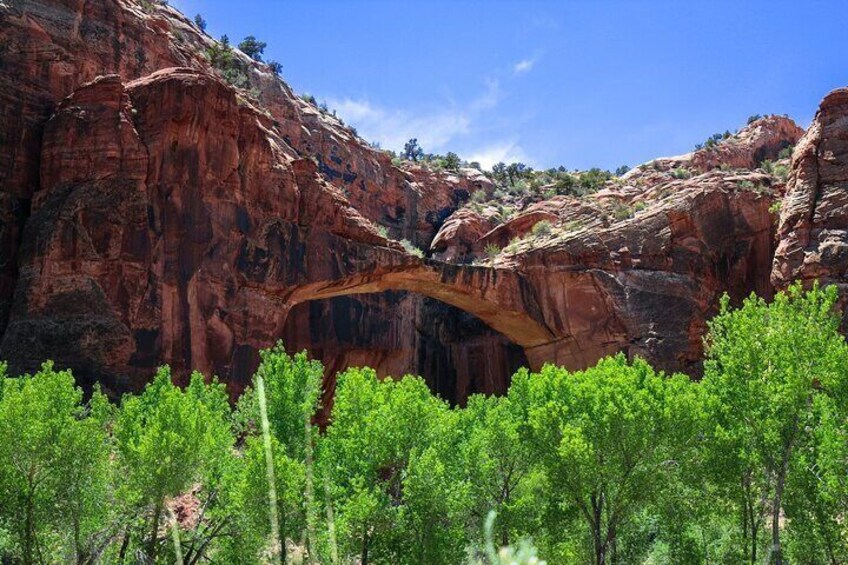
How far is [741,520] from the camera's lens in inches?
899

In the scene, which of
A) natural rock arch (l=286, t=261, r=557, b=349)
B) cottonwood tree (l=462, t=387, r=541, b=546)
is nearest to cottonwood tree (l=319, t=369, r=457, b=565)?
cottonwood tree (l=462, t=387, r=541, b=546)

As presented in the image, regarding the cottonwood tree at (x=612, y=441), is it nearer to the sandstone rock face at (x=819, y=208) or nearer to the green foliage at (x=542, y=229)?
the sandstone rock face at (x=819, y=208)

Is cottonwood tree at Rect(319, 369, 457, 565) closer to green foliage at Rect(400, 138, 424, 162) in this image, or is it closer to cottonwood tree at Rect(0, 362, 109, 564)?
cottonwood tree at Rect(0, 362, 109, 564)

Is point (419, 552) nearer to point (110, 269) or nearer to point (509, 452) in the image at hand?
point (509, 452)

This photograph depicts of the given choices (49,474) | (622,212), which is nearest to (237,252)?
(49,474)

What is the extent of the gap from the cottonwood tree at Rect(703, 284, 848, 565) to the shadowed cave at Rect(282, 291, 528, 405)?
79.2ft

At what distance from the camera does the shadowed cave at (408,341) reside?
1665 inches

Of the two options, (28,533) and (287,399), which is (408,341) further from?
(28,533)

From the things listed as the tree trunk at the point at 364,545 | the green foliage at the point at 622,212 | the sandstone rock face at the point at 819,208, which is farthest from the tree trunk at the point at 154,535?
the green foliage at the point at 622,212

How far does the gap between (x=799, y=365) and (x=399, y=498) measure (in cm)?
1075

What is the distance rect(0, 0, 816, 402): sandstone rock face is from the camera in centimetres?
3039

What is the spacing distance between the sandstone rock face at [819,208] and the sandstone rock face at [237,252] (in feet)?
12.8

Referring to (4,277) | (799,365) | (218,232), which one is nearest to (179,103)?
(218,232)

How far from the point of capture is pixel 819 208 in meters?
36.1
